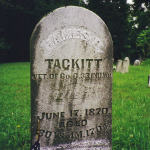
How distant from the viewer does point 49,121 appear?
72.8 inches

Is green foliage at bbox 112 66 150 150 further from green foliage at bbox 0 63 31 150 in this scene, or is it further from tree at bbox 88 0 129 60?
tree at bbox 88 0 129 60

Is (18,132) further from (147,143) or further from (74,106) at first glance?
(147,143)

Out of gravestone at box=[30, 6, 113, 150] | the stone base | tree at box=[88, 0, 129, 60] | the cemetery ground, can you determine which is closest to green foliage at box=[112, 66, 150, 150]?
the cemetery ground

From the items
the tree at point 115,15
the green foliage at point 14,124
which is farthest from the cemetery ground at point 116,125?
the tree at point 115,15

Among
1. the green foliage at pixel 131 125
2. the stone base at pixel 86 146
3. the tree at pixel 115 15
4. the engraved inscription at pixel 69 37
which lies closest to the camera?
the engraved inscription at pixel 69 37

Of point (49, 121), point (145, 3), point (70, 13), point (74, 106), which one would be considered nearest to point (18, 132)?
point (49, 121)

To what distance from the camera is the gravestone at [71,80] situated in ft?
5.82

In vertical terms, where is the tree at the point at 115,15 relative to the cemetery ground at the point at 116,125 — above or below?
above

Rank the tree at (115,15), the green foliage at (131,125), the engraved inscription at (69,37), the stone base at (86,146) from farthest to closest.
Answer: the tree at (115,15)
the green foliage at (131,125)
the stone base at (86,146)
the engraved inscription at (69,37)

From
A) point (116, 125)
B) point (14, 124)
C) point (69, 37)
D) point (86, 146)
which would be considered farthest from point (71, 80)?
point (14, 124)

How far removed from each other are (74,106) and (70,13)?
96cm

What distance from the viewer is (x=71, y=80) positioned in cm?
186

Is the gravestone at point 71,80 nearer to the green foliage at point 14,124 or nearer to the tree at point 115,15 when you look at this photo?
the green foliage at point 14,124

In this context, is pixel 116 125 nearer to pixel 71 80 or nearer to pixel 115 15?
pixel 71 80
